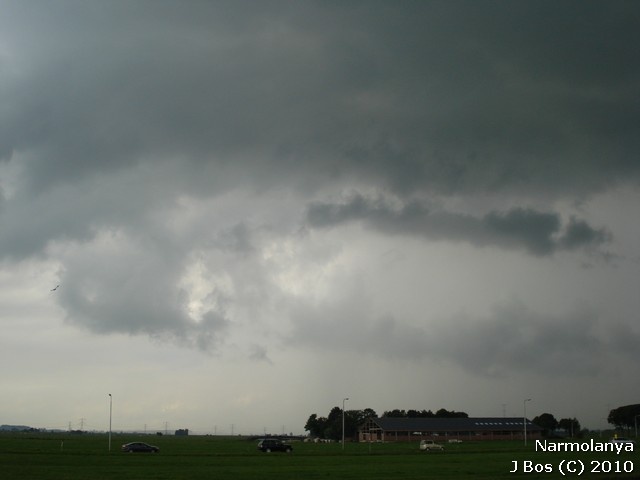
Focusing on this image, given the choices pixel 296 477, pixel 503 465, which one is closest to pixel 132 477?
pixel 296 477

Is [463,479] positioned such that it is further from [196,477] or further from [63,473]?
[63,473]

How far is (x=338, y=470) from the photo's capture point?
59.0m

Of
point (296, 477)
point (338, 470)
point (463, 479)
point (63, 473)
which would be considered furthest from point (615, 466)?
point (63, 473)

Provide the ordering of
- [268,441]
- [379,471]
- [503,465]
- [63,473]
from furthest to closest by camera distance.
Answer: [268,441] < [503,465] < [379,471] < [63,473]

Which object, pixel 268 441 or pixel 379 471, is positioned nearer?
pixel 379 471

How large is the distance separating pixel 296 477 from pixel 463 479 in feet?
40.4

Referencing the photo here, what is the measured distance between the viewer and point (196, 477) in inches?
2008

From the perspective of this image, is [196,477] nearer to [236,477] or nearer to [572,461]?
[236,477]

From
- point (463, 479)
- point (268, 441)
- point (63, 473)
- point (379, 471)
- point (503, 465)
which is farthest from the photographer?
point (268, 441)

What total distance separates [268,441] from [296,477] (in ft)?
185

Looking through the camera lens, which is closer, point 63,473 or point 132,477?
point 132,477

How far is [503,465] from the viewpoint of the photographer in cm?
6456

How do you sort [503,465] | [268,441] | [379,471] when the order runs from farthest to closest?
[268,441]
[503,465]
[379,471]

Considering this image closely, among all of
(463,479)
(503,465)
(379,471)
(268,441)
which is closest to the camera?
(463,479)
